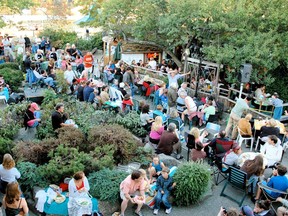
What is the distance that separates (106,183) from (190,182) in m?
1.62

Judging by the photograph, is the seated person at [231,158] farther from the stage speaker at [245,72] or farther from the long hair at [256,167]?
the stage speaker at [245,72]

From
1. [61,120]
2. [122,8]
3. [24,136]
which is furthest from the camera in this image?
[122,8]

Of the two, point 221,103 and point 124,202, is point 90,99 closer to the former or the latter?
point 221,103

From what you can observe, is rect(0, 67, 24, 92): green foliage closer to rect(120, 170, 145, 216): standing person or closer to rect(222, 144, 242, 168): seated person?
rect(120, 170, 145, 216): standing person

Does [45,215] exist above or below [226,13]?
below

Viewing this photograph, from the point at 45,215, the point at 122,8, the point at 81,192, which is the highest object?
the point at 122,8

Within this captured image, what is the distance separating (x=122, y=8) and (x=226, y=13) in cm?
581

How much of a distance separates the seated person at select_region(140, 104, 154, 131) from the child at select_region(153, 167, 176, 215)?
2895mm

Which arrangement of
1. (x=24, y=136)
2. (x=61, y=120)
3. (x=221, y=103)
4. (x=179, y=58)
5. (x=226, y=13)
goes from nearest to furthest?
(x=61, y=120), (x=24, y=136), (x=221, y=103), (x=226, y=13), (x=179, y=58)

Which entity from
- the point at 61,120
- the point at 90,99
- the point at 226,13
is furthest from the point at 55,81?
the point at 226,13

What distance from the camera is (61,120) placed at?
8.57 metres

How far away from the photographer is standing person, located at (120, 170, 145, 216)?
20.7 feet

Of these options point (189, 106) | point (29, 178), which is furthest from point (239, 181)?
point (189, 106)

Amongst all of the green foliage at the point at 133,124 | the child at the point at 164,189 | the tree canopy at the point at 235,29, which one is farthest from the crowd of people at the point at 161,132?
the tree canopy at the point at 235,29
